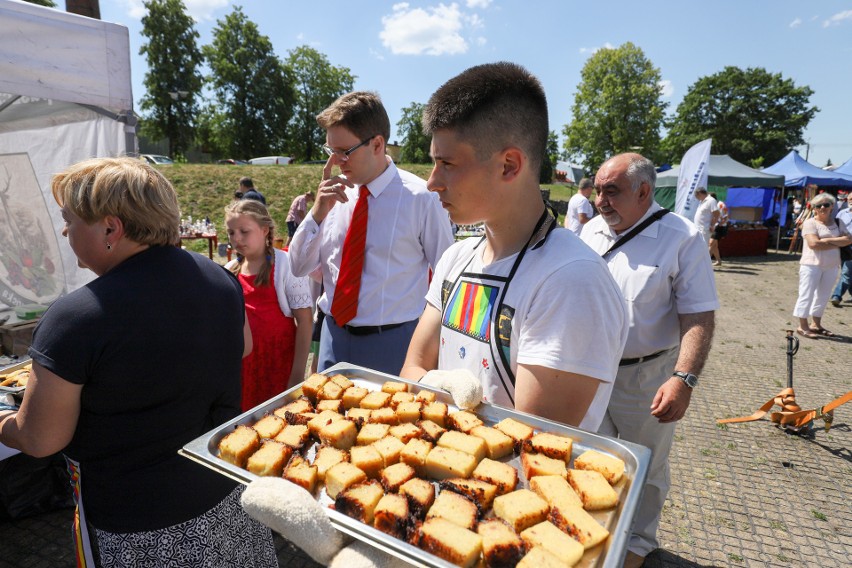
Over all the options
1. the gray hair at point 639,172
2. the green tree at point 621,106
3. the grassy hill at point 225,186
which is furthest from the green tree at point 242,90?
the gray hair at point 639,172

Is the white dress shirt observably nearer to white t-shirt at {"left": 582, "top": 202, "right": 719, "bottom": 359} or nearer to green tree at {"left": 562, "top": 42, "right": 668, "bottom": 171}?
white t-shirt at {"left": 582, "top": 202, "right": 719, "bottom": 359}

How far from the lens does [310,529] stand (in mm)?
1009

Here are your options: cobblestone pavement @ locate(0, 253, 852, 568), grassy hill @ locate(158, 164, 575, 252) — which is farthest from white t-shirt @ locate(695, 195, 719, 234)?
grassy hill @ locate(158, 164, 575, 252)

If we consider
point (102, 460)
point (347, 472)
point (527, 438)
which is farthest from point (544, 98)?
point (102, 460)

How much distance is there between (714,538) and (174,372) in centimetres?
374

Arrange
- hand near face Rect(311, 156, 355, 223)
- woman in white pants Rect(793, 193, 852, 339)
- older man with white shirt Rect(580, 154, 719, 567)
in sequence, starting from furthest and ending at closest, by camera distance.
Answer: woman in white pants Rect(793, 193, 852, 339) < hand near face Rect(311, 156, 355, 223) < older man with white shirt Rect(580, 154, 719, 567)

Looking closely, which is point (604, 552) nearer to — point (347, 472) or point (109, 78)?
point (347, 472)

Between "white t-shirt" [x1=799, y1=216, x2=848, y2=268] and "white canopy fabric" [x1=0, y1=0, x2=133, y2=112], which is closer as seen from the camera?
"white canopy fabric" [x1=0, y1=0, x2=133, y2=112]

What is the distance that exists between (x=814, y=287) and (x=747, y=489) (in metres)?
5.78

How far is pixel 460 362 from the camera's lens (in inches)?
66.2

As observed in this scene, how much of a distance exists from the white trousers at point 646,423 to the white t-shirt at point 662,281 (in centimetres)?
12

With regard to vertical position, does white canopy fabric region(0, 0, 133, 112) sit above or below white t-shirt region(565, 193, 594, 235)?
above

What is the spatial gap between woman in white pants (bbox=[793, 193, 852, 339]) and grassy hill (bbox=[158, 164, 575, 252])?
1580 cm

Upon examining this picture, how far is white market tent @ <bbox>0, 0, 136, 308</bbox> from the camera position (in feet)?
10.7
